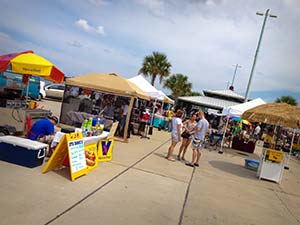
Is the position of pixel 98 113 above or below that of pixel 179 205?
above

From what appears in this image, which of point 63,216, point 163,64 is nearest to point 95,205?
point 63,216

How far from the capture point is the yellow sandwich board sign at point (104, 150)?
6.32m

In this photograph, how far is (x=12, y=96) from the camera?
26.9ft

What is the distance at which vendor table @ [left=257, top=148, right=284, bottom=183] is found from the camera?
7.86 meters

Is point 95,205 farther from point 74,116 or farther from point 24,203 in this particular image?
point 74,116

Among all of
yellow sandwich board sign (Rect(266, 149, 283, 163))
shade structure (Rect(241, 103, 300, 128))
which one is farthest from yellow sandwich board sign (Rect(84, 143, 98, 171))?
shade structure (Rect(241, 103, 300, 128))

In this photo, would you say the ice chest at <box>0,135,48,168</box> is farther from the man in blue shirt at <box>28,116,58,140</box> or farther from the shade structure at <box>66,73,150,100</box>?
the shade structure at <box>66,73,150,100</box>

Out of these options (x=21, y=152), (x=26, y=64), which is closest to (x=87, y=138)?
(x=21, y=152)

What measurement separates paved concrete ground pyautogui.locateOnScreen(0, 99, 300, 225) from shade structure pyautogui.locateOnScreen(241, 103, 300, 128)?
6.72 feet

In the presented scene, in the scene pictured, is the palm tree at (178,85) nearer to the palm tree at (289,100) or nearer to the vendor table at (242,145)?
the palm tree at (289,100)

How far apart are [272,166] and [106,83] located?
22.1 ft

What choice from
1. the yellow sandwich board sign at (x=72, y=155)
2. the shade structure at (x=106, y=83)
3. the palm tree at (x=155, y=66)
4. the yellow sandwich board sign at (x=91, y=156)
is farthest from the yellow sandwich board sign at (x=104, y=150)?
the palm tree at (x=155, y=66)

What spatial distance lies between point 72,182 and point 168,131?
41.2 ft

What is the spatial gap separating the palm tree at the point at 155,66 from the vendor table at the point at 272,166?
2534 cm
